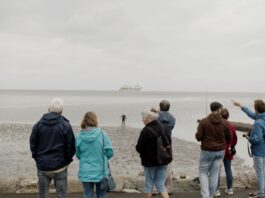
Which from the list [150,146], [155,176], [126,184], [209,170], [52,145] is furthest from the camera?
[126,184]

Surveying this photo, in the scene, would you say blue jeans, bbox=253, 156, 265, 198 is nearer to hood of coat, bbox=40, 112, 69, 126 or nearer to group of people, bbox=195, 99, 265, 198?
group of people, bbox=195, 99, 265, 198

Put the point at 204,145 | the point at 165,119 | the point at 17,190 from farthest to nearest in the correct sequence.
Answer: the point at 17,190
the point at 165,119
the point at 204,145

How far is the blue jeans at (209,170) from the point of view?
7.43 meters

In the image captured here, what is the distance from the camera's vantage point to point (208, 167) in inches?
299

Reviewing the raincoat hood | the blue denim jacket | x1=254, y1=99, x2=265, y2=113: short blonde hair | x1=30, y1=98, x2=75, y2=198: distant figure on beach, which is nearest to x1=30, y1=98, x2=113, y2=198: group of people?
x1=30, y1=98, x2=75, y2=198: distant figure on beach

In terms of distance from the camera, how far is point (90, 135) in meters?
6.18

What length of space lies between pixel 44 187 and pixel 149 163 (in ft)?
5.60

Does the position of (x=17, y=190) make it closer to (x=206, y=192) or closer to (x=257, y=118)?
(x=206, y=192)

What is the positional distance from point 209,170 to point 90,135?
2648 millimetres

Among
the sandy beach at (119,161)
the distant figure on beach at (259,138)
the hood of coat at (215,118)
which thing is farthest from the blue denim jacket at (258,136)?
the sandy beach at (119,161)

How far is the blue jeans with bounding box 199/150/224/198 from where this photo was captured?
7426 millimetres

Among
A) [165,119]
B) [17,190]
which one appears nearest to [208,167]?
[165,119]

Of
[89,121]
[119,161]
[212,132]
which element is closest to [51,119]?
[89,121]

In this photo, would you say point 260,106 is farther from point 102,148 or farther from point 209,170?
point 102,148
